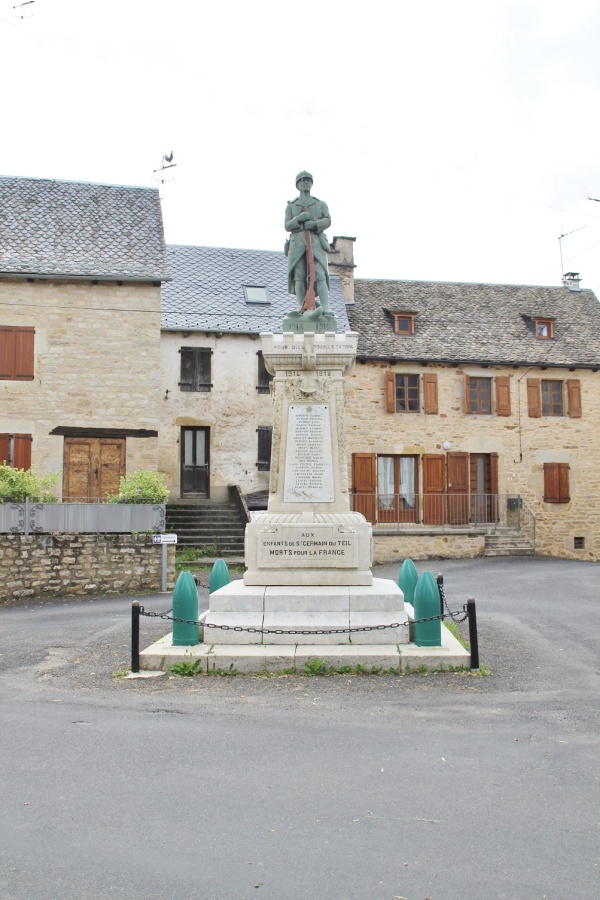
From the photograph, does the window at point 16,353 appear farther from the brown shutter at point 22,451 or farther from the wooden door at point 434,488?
the wooden door at point 434,488

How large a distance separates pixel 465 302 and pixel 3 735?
24610 mm

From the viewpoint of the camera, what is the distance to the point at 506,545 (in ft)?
75.6

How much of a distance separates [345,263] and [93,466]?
11599 millimetres

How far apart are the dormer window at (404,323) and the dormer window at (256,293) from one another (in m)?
4.26

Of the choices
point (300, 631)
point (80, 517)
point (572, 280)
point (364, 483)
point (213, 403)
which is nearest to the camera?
point (300, 631)

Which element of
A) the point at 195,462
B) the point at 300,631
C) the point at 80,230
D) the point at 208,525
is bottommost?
the point at 300,631

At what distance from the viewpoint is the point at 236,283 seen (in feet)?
86.5

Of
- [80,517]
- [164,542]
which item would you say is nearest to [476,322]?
[164,542]

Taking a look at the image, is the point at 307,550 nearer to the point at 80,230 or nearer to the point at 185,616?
the point at 185,616

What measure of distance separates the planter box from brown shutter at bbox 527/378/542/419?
46.3ft

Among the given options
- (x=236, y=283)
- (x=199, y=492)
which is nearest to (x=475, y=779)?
(x=199, y=492)

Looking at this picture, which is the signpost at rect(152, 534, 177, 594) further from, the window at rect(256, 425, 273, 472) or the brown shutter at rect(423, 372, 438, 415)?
the brown shutter at rect(423, 372, 438, 415)

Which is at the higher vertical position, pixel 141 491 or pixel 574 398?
pixel 574 398

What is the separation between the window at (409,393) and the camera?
24312mm
